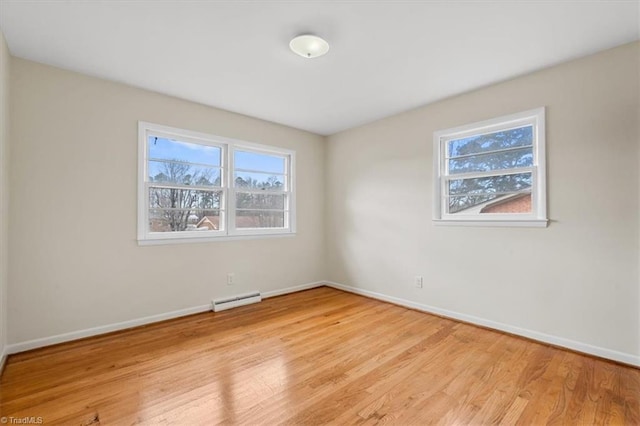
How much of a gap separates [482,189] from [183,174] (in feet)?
11.0

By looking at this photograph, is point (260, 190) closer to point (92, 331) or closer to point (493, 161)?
point (92, 331)

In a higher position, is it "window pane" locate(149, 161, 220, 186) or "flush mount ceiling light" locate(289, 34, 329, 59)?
"flush mount ceiling light" locate(289, 34, 329, 59)

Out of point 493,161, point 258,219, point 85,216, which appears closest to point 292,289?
point 258,219

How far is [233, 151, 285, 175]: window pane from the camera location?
397cm

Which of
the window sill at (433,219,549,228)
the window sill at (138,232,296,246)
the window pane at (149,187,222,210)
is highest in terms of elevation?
the window pane at (149,187,222,210)

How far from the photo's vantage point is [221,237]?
12.1 ft

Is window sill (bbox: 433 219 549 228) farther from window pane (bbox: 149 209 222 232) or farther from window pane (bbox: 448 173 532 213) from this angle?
window pane (bbox: 149 209 222 232)

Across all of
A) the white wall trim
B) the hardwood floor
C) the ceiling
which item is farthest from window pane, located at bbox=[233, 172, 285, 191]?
the hardwood floor

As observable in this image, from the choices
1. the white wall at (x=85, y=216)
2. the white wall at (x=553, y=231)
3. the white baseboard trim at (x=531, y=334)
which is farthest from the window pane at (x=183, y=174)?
the white baseboard trim at (x=531, y=334)

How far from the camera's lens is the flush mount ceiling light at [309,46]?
7.21ft

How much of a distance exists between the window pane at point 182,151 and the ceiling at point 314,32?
22.0 inches

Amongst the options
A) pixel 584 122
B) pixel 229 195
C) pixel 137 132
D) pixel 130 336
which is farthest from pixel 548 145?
pixel 130 336

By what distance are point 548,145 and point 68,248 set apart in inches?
175

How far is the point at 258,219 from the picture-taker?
416 cm
